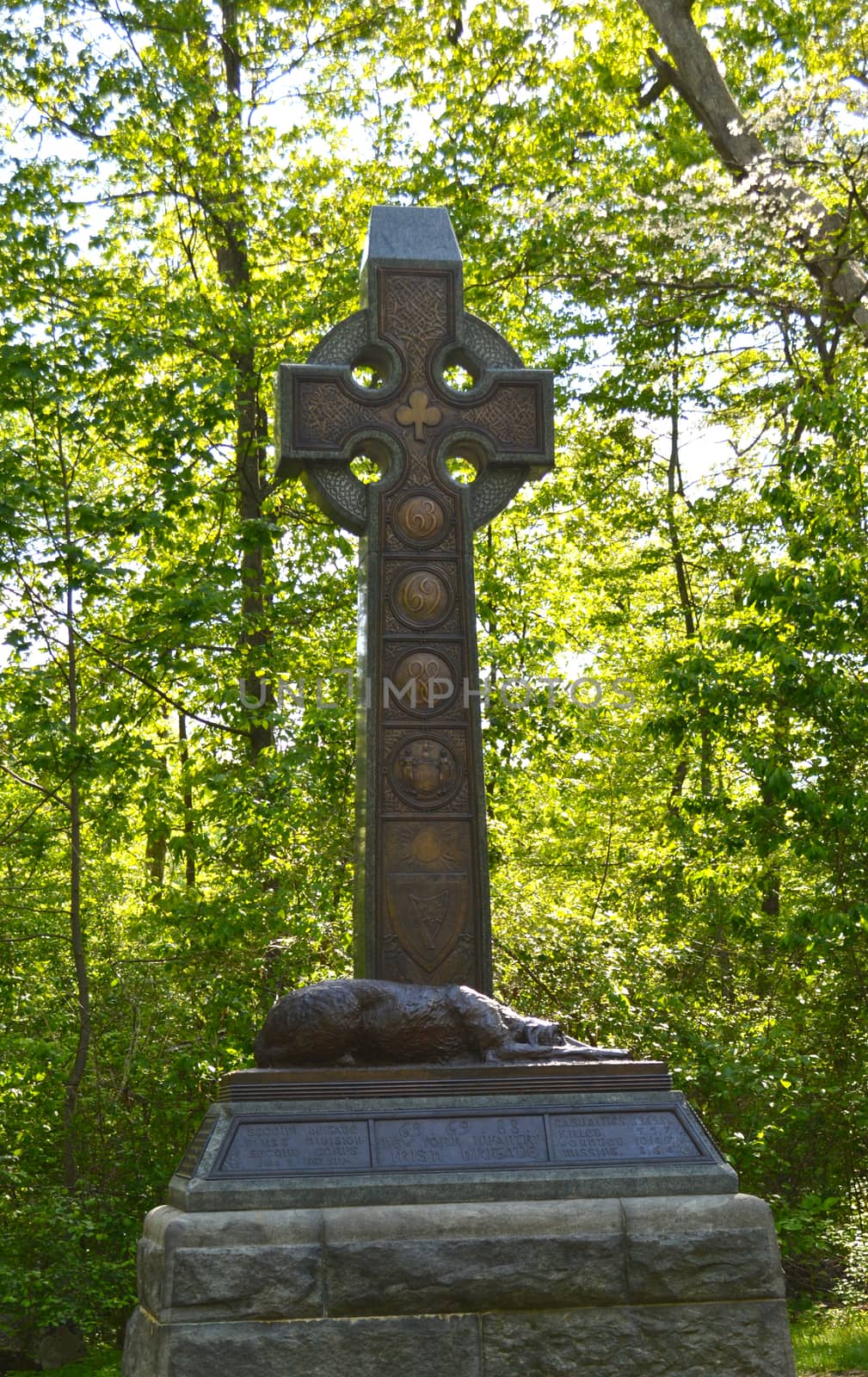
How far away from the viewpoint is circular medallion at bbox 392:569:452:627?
6438 mm

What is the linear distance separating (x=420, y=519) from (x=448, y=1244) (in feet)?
10.7

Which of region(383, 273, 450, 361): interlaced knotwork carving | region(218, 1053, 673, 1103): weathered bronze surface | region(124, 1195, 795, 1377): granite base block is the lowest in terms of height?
region(124, 1195, 795, 1377): granite base block

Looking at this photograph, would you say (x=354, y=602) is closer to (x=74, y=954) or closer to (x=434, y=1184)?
(x=74, y=954)

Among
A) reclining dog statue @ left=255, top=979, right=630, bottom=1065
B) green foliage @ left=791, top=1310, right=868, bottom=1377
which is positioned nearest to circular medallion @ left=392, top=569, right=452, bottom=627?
reclining dog statue @ left=255, top=979, right=630, bottom=1065

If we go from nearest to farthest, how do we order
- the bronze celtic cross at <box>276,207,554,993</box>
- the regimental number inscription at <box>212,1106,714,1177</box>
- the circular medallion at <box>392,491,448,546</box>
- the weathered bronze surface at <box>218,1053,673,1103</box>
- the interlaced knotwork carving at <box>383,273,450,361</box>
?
the regimental number inscription at <box>212,1106,714,1177</box> < the weathered bronze surface at <box>218,1053,673,1103</box> < the bronze celtic cross at <box>276,207,554,993</box> < the circular medallion at <box>392,491,448,546</box> < the interlaced knotwork carving at <box>383,273,450,361</box>

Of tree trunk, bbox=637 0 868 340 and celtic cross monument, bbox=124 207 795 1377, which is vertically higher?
tree trunk, bbox=637 0 868 340

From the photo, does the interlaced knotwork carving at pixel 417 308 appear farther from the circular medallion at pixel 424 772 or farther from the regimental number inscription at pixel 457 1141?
the regimental number inscription at pixel 457 1141

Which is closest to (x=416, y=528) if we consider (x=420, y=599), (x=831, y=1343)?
(x=420, y=599)

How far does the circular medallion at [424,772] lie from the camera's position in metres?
6.22

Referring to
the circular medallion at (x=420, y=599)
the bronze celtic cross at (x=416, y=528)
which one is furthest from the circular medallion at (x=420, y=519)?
the circular medallion at (x=420, y=599)

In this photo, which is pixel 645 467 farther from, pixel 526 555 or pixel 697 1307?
pixel 697 1307

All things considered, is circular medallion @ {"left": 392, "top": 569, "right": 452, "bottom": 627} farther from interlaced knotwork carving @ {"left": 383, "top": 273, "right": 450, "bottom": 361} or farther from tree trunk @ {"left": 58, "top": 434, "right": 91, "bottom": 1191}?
tree trunk @ {"left": 58, "top": 434, "right": 91, "bottom": 1191}

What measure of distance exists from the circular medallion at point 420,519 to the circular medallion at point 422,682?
1.84 ft

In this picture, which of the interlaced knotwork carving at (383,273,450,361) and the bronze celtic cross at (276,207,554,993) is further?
the interlaced knotwork carving at (383,273,450,361)
